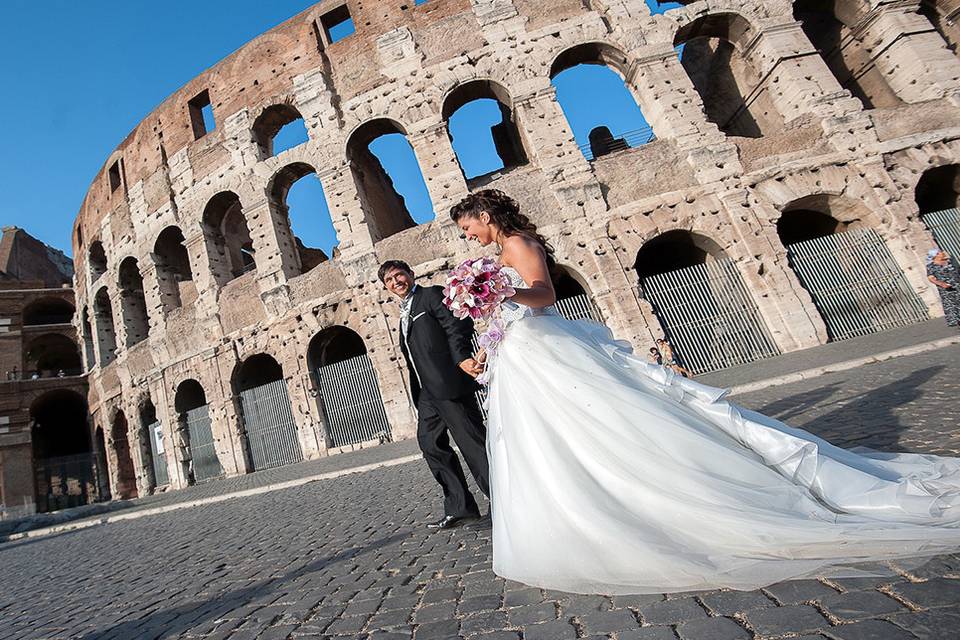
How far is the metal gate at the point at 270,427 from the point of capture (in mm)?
10445

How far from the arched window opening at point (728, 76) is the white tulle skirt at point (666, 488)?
11142mm

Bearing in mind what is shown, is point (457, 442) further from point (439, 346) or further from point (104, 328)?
point (104, 328)

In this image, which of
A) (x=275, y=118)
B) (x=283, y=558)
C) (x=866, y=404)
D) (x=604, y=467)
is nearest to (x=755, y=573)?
(x=604, y=467)

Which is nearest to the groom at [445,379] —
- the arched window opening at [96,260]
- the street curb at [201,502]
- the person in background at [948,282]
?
the street curb at [201,502]

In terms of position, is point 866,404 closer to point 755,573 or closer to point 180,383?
point 755,573

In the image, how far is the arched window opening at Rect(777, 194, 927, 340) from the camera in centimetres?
830

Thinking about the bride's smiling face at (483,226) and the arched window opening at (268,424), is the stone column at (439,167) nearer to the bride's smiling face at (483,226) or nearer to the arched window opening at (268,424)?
the arched window opening at (268,424)

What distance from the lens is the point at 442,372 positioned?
100 inches

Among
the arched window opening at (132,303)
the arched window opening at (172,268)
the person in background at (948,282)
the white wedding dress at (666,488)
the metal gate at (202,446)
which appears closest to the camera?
the white wedding dress at (666,488)

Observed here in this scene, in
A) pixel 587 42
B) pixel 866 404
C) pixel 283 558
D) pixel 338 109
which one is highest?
pixel 338 109

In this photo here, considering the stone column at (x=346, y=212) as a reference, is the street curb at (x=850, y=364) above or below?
below

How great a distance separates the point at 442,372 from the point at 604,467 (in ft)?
3.96

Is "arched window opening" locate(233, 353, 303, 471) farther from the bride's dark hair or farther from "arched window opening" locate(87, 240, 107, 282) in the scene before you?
the bride's dark hair

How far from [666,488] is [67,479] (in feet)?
72.6
